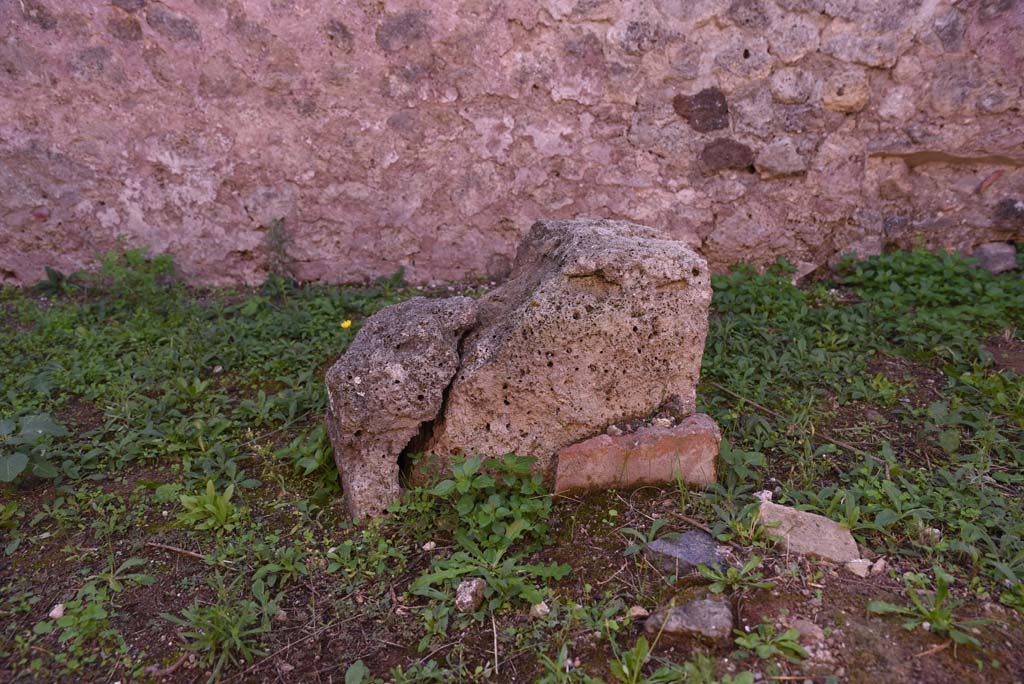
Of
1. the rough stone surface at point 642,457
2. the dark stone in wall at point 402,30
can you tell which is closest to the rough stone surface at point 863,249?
the rough stone surface at point 642,457

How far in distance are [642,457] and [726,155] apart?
7.93 feet

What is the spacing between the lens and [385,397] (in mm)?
2260

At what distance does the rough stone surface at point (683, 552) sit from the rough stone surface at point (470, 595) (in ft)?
1.59

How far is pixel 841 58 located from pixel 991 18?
2.56 ft

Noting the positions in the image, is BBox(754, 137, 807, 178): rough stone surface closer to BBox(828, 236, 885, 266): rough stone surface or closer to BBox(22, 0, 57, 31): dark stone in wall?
BBox(828, 236, 885, 266): rough stone surface

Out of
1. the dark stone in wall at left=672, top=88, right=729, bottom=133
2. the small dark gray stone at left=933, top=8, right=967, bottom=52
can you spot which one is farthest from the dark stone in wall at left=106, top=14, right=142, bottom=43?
the small dark gray stone at left=933, top=8, right=967, bottom=52

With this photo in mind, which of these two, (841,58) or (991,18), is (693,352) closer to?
(841,58)

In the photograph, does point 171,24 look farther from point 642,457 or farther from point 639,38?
point 642,457

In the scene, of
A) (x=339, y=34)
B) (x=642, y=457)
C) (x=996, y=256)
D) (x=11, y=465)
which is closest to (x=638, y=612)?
(x=642, y=457)

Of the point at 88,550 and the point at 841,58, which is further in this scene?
the point at 841,58

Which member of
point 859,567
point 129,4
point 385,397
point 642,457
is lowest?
point 859,567

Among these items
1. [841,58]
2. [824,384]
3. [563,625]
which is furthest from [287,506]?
[841,58]

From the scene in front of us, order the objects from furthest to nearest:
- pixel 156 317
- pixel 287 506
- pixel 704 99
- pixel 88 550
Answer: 1. pixel 704 99
2. pixel 156 317
3. pixel 287 506
4. pixel 88 550

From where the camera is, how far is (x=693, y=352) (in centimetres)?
243
